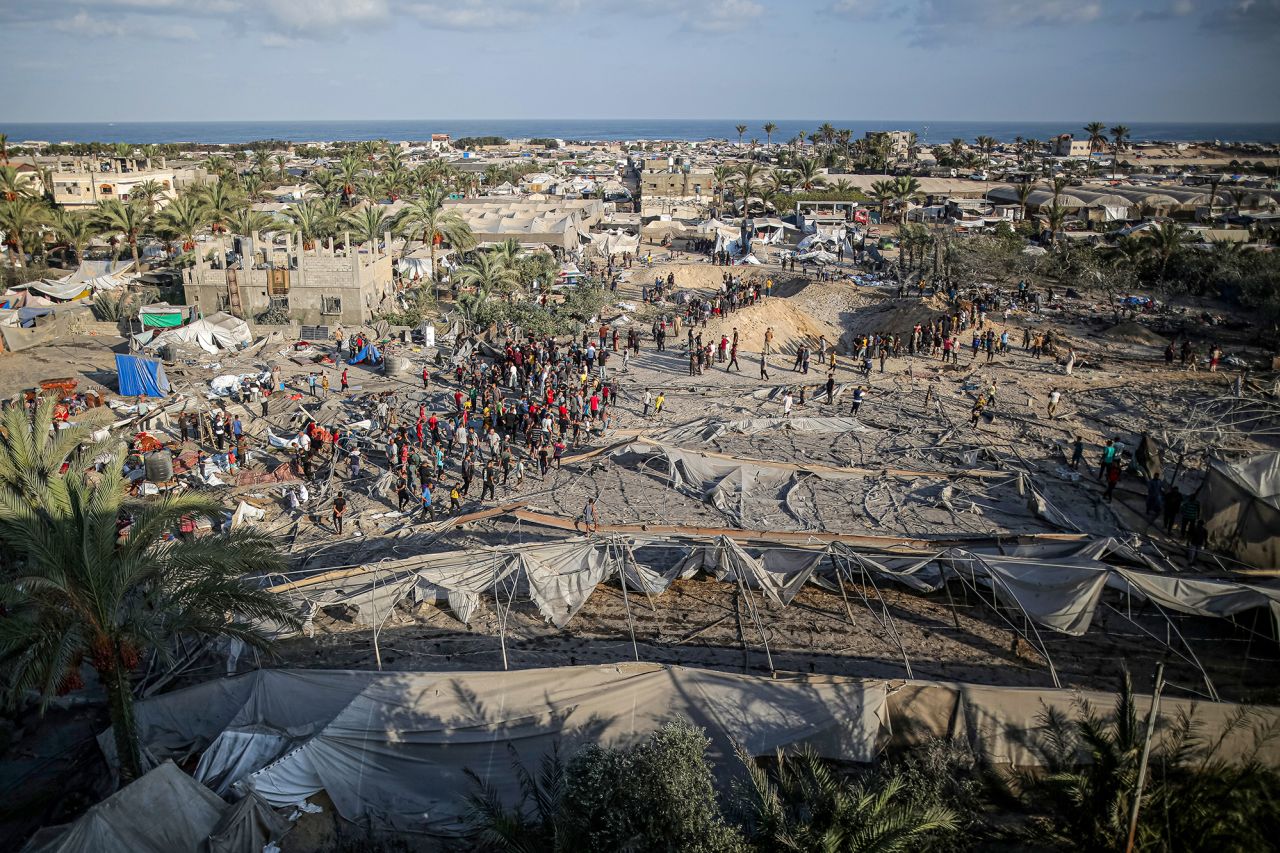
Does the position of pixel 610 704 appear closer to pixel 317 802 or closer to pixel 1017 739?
pixel 317 802

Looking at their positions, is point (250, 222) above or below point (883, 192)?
below

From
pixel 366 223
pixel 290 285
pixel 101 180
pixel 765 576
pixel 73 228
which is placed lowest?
pixel 765 576

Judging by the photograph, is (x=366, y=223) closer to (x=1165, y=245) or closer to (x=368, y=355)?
(x=368, y=355)

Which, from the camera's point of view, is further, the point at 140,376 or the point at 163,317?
the point at 163,317

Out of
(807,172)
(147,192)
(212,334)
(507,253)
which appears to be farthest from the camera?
(807,172)

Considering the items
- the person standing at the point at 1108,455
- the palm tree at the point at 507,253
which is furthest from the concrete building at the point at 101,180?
the person standing at the point at 1108,455

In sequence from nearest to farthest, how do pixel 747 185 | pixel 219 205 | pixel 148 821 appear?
pixel 148 821 → pixel 219 205 → pixel 747 185

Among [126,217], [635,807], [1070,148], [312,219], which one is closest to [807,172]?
[312,219]
